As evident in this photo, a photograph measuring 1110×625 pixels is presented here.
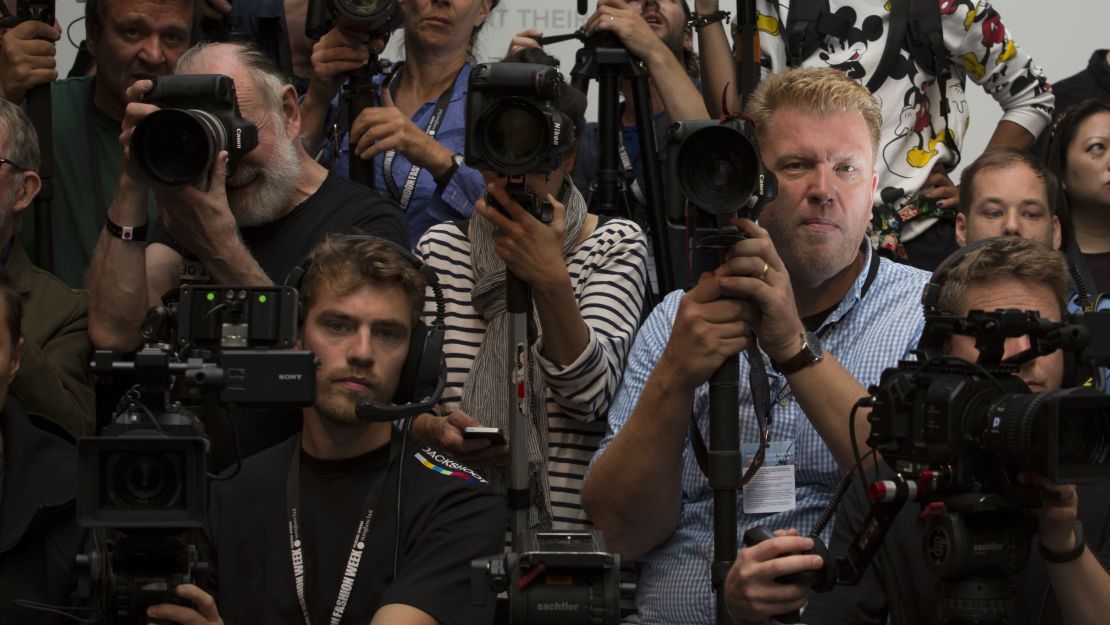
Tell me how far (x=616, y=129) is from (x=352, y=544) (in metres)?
1.59

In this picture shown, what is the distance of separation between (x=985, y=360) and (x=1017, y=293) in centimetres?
45

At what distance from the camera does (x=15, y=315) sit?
3.49m

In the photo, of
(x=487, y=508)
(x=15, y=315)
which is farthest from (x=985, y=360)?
(x=15, y=315)

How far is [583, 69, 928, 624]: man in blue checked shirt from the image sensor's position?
3.00m

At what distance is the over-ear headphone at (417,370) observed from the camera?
3.23 m

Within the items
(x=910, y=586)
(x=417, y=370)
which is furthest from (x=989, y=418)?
(x=417, y=370)

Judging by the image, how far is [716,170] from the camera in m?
2.92

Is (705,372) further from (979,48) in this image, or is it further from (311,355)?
(979,48)

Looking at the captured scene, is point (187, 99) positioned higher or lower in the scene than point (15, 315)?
higher

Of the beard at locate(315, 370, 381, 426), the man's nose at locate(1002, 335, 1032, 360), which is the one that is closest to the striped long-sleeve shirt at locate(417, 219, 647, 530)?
the beard at locate(315, 370, 381, 426)

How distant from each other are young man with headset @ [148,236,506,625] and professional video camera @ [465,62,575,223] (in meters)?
0.47

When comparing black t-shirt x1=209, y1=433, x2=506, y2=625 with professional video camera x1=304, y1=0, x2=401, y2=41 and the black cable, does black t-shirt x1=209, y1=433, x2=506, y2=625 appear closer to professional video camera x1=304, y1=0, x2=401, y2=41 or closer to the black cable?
the black cable

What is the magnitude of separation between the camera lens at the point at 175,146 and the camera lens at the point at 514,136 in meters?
0.67

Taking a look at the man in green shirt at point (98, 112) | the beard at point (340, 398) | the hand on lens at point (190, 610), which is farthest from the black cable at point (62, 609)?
the man in green shirt at point (98, 112)
